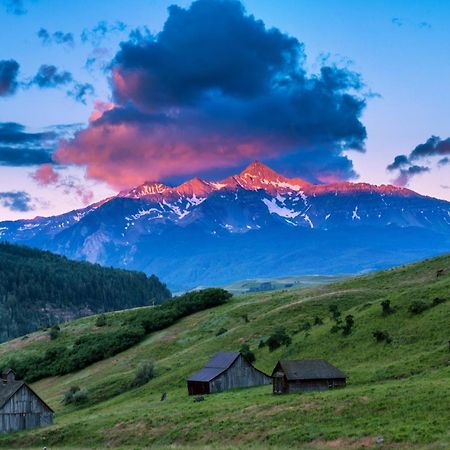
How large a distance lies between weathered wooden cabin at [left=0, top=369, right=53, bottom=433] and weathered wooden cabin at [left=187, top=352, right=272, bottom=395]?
58.4ft

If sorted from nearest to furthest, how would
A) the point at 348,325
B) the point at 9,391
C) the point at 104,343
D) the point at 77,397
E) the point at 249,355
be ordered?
the point at 9,391
the point at 348,325
the point at 249,355
the point at 77,397
the point at 104,343

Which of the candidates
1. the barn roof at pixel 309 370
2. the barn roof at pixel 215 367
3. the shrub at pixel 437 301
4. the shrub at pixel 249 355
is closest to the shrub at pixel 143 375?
the barn roof at pixel 215 367

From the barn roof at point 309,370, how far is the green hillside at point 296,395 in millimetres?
2094

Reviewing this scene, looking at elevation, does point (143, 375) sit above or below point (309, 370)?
below

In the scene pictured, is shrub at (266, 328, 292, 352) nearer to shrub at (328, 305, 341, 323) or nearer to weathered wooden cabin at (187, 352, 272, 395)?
shrub at (328, 305, 341, 323)

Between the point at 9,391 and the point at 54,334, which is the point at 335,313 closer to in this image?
the point at 9,391

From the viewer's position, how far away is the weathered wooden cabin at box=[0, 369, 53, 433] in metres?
84.4

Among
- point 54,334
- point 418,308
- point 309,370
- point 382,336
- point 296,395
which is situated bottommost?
point 296,395

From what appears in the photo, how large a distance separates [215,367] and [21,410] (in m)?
23.8

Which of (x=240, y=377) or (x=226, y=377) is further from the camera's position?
(x=240, y=377)

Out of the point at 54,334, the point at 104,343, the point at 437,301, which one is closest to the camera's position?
the point at 437,301

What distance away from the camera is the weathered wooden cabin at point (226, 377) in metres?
88.3

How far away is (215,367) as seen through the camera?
91.8m

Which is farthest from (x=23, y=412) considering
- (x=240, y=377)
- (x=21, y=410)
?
(x=240, y=377)
